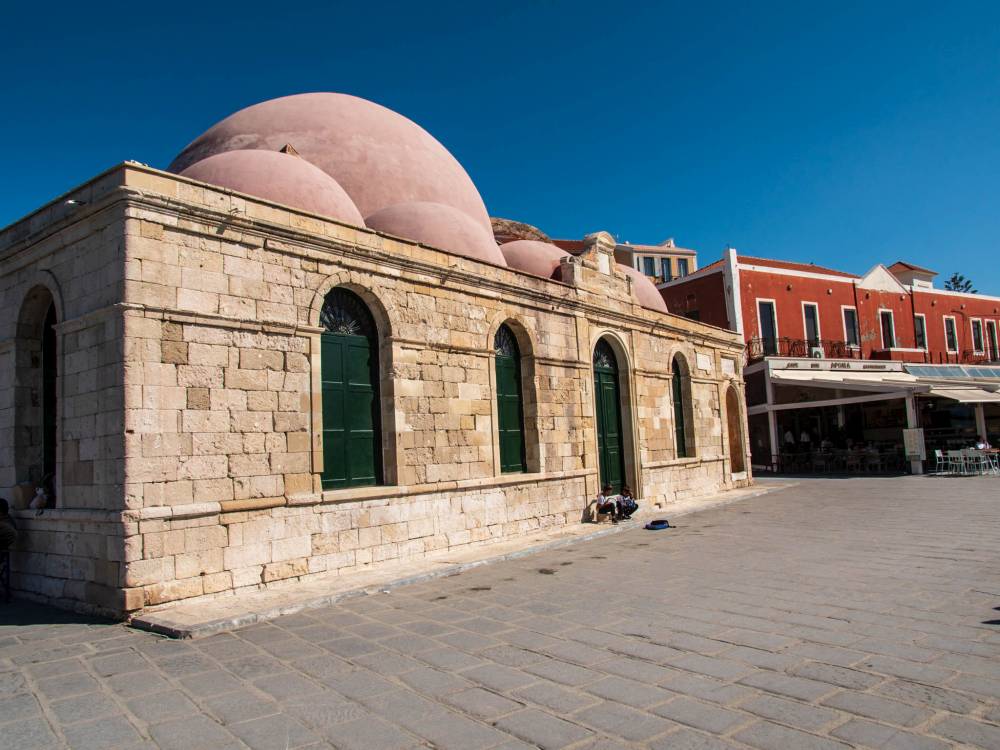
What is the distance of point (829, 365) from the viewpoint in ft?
78.2

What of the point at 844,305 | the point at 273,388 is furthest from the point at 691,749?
the point at 844,305

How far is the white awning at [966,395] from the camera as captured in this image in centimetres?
1880

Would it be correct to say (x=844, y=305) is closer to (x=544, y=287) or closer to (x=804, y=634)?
(x=544, y=287)

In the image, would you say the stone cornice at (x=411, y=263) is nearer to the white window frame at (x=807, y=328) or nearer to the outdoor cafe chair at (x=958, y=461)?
the outdoor cafe chair at (x=958, y=461)

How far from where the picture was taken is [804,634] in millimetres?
4738

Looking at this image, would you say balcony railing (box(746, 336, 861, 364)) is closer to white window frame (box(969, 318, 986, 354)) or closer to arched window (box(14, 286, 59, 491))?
white window frame (box(969, 318, 986, 354))

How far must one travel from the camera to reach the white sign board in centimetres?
1859

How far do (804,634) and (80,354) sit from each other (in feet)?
22.1

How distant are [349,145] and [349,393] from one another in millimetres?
5212

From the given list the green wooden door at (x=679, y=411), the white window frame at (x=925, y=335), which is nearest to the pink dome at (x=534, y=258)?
the green wooden door at (x=679, y=411)

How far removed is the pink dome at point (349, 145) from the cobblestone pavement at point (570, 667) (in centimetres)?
687

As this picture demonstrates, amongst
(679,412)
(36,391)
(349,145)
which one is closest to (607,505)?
(679,412)

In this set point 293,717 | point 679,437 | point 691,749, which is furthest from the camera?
point 679,437

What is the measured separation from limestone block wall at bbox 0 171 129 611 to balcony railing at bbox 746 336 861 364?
20455 mm
